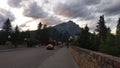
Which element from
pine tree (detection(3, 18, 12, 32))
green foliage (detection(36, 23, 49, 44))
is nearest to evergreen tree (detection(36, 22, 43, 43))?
green foliage (detection(36, 23, 49, 44))

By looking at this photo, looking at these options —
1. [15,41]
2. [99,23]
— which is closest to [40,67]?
[15,41]

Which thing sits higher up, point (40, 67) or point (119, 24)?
point (119, 24)

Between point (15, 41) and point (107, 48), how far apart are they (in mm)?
46081

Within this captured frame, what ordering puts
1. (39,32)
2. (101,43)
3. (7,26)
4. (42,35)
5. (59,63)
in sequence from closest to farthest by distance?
(59,63), (101,43), (7,26), (42,35), (39,32)

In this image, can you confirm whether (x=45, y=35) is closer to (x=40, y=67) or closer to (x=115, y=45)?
(x=115, y=45)

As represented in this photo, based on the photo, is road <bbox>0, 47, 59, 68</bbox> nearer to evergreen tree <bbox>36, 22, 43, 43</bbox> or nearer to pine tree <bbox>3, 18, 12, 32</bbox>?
pine tree <bbox>3, 18, 12, 32</bbox>

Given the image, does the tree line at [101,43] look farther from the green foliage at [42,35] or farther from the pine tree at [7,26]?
the green foliage at [42,35]

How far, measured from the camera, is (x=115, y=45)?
6512 cm

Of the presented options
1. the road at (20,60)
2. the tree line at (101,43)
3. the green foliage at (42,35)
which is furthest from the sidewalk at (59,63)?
the green foliage at (42,35)

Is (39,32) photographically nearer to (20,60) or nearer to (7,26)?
(7,26)

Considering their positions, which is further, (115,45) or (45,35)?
(45,35)

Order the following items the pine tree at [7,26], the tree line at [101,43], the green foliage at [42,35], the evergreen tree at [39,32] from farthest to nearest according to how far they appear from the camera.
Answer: the green foliage at [42,35], the evergreen tree at [39,32], the pine tree at [7,26], the tree line at [101,43]

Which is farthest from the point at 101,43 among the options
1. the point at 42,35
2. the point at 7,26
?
the point at 42,35

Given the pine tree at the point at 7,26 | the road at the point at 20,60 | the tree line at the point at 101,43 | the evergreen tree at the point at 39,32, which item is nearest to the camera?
the road at the point at 20,60
